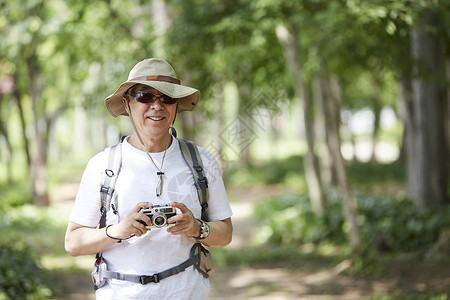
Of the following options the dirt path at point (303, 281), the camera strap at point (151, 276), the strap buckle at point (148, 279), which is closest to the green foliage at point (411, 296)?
the dirt path at point (303, 281)

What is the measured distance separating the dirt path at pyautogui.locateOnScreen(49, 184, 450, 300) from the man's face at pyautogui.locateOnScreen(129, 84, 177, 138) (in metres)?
5.64

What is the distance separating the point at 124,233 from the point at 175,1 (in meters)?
6.90

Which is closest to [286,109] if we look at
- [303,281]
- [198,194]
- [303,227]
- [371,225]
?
[303,227]

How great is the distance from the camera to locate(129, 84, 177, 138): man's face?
2.53m

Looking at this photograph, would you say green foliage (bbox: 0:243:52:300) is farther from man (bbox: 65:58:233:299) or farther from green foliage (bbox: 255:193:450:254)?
green foliage (bbox: 255:193:450:254)

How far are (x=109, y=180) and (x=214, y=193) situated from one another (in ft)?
1.66

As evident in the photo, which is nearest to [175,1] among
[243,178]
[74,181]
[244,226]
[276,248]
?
[276,248]

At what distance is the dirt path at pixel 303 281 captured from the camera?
7649mm

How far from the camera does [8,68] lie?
1727 cm

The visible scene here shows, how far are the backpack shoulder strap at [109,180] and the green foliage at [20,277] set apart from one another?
161 inches

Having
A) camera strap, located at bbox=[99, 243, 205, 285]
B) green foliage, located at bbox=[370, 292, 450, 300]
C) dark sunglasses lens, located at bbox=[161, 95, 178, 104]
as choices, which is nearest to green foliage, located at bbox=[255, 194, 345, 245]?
green foliage, located at bbox=[370, 292, 450, 300]

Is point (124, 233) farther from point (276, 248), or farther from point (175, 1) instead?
point (276, 248)

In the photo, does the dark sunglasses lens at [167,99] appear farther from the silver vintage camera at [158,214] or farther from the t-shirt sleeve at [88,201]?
the silver vintage camera at [158,214]

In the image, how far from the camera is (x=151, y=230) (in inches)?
96.7
